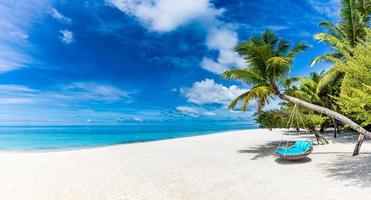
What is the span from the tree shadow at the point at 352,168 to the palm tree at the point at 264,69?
2.16 metres

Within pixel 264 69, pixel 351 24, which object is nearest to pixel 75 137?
pixel 264 69

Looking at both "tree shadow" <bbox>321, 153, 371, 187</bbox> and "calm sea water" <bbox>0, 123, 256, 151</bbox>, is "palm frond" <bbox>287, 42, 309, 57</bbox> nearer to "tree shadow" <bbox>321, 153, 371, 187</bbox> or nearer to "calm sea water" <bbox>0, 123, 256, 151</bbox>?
"tree shadow" <bbox>321, 153, 371, 187</bbox>

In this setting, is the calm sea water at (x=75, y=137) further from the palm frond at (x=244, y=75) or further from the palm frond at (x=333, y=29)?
the palm frond at (x=333, y=29)

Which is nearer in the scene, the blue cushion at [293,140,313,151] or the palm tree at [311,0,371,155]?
the blue cushion at [293,140,313,151]

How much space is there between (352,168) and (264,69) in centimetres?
460

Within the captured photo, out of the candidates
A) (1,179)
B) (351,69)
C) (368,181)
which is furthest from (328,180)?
(1,179)

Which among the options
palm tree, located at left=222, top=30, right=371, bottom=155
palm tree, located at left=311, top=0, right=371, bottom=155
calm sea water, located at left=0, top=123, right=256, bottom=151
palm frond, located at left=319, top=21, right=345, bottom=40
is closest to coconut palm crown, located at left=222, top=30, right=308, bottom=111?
palm tree, located at left=222, top=30, right=371, bottom=155

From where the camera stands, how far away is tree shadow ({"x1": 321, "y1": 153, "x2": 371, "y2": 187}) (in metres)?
7.48

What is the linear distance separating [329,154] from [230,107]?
4531mm

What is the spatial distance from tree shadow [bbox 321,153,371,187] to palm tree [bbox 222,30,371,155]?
216cm

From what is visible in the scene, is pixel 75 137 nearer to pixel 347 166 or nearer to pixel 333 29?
pixel 333 29

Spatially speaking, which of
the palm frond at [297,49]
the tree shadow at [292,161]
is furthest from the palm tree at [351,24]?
the tree shadow at [292,161]

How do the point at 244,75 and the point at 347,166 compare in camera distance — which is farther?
the point at 244,75

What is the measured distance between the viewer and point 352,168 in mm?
8891
